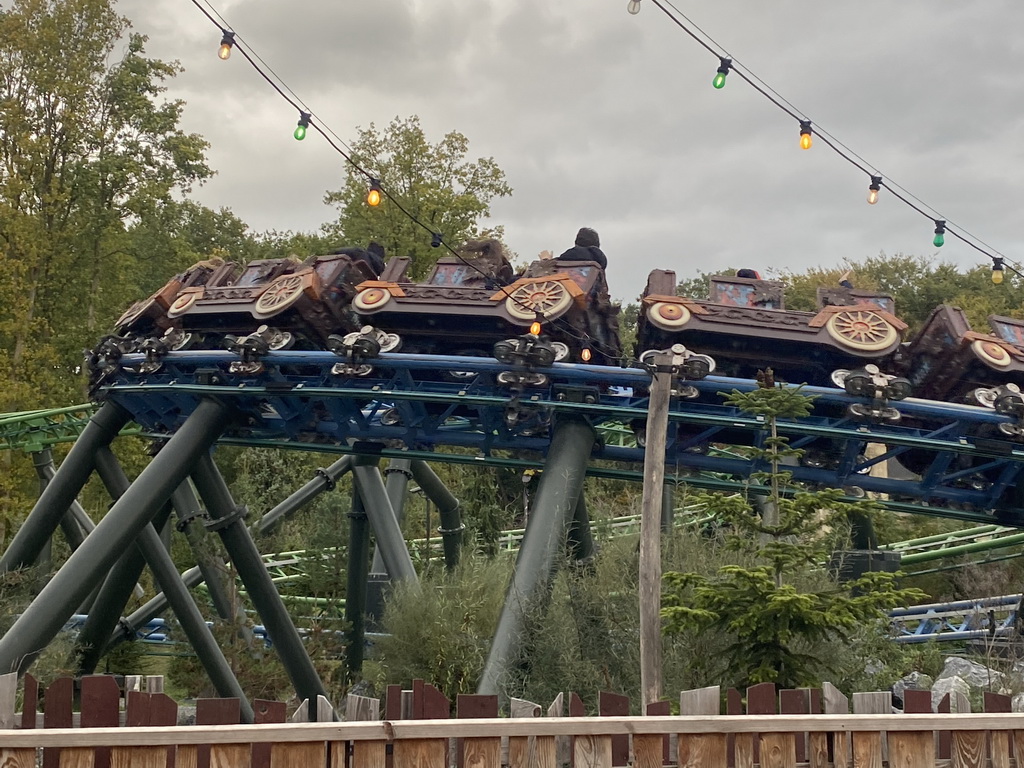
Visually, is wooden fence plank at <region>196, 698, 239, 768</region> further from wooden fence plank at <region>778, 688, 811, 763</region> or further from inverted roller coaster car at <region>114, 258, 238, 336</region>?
inverted roller coaster car at <region>114, 258, 238, 336</region>

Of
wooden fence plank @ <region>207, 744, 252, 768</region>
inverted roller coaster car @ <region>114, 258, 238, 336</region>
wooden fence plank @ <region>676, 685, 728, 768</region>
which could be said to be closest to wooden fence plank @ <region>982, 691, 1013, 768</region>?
wooden fence plank @ <region>676, 685, 728, 768</region>

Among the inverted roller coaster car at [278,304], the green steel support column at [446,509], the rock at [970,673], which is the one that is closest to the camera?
the rock at [970,673]

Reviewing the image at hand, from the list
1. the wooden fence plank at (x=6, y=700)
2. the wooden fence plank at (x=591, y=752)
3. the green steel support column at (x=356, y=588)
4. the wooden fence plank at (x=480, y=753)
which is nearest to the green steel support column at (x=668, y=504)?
the green steel support column at (x=356, y=588)

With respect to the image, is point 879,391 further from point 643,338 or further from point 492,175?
point 492,175

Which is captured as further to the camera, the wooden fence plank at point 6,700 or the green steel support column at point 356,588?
the green steel support column at point 356,588

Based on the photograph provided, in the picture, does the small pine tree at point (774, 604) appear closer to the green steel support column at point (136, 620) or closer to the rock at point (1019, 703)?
the rock at point (1019, 703)

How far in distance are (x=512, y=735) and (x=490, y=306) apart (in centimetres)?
737

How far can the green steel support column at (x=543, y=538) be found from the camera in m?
9.16

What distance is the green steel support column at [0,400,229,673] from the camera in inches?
411

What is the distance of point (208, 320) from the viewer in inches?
480

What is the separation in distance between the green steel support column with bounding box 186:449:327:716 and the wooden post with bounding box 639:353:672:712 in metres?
5.19

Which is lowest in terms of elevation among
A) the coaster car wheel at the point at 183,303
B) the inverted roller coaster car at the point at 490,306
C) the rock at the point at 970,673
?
the rock at the point at 970,673

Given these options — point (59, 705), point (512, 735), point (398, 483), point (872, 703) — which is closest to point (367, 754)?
point (512, 735)

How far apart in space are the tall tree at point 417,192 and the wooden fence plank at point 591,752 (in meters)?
22.2
